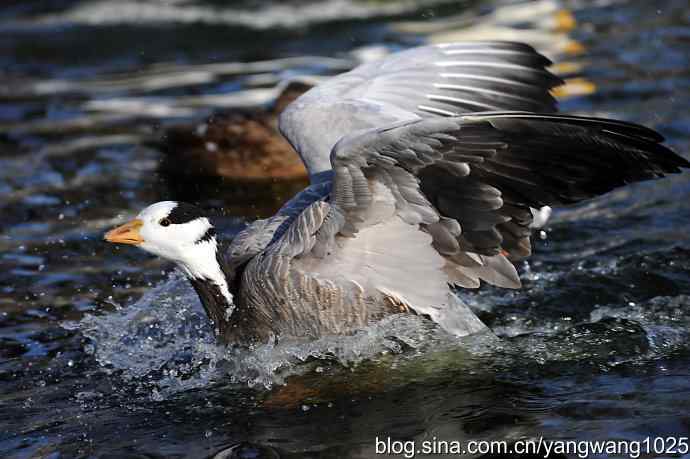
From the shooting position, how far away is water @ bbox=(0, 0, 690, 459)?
5.14 metres

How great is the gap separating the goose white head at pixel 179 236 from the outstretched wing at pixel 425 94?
1047mm

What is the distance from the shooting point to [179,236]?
5742 millimetres

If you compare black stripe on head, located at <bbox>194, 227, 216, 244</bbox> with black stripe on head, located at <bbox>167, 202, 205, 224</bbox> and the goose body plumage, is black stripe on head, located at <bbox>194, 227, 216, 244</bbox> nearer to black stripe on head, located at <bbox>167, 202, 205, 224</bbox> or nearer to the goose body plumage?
black stripe on head, located at <bbox>167, 202, 205, 224</bbox>

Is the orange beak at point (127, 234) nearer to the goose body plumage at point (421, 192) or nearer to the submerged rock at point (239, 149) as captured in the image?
the goose body plumage at point (421, 192)

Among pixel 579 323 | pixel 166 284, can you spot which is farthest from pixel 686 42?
pixel 166 284

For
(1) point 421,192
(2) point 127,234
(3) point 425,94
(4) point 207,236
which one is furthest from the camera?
(3) point 425,94

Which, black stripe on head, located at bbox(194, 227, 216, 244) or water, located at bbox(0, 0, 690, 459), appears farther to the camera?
black stripe on head, located at bbox(194, 227, 216, 244)

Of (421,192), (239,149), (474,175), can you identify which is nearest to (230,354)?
(421,192)

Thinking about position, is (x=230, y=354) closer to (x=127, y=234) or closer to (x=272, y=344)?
(x=272, y=344)

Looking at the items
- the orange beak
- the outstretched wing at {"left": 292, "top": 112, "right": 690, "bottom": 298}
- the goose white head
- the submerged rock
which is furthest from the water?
the orange beak

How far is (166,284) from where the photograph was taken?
7.08 m

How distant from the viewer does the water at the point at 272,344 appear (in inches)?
202

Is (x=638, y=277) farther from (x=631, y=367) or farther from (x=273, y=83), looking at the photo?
(x=273, y=83)

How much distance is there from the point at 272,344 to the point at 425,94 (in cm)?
201
